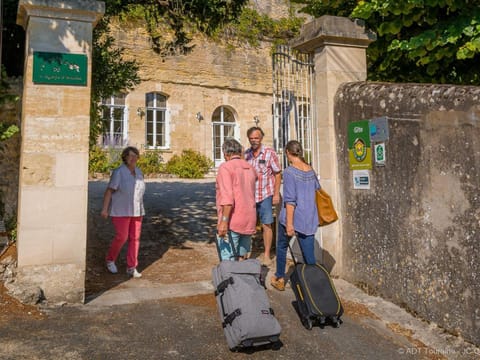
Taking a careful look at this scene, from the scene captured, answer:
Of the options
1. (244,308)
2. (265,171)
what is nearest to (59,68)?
(265,171)

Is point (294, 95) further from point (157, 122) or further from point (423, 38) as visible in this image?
point (157, 122)

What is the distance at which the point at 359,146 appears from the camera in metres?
4.69

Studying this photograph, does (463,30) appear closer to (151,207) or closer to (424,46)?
(424,46)

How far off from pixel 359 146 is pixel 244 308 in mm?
2322

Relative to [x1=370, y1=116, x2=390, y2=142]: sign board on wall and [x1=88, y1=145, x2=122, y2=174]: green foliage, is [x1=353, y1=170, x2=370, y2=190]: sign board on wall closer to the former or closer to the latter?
[x1=370, y1=116, x2=390, y2=142]: sign board on wall

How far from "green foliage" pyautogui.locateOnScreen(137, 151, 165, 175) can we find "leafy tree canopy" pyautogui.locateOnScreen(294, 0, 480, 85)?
1062cm

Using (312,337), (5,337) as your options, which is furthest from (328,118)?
(5,337)

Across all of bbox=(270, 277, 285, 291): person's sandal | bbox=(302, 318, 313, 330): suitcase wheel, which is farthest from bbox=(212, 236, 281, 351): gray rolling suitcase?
bbox=(270, 277, 285, 291): person's sandal

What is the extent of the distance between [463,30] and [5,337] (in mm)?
6102

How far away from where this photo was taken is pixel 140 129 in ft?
58.6

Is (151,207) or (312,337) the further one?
(151,207)

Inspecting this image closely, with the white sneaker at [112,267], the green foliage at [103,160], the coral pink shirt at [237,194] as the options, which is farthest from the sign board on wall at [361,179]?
the green foliage at [103,160]

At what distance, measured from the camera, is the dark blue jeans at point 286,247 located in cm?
434

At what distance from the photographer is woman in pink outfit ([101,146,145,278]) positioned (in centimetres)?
507
